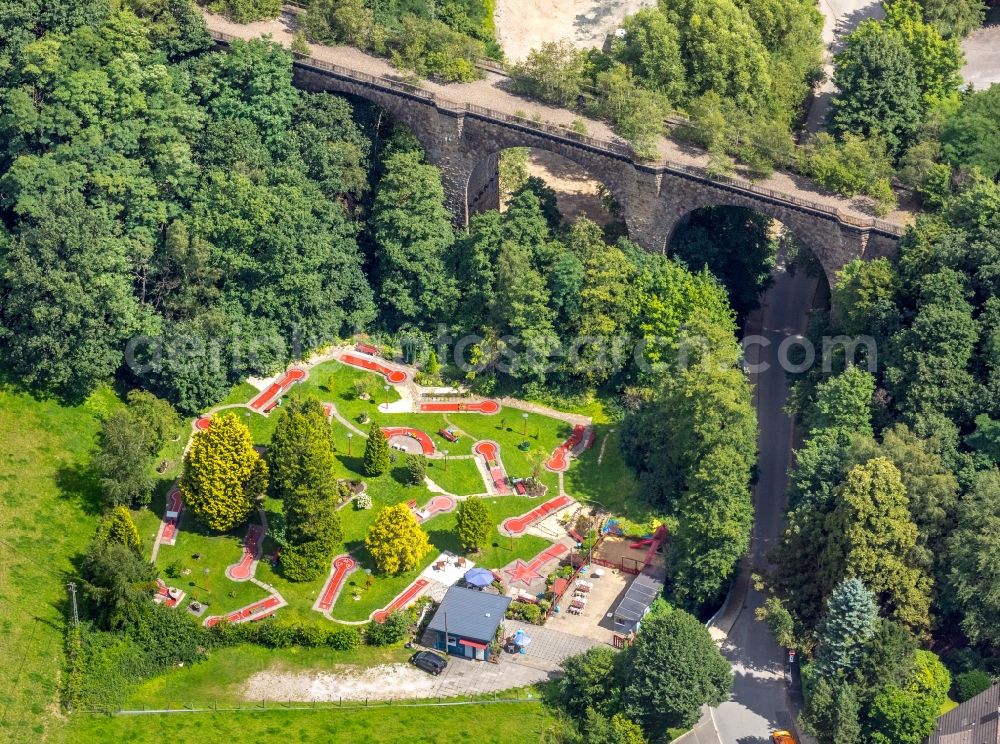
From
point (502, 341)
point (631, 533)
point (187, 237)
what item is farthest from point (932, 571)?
point (187, 237)

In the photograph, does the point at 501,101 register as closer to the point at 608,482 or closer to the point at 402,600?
the point at 608,482

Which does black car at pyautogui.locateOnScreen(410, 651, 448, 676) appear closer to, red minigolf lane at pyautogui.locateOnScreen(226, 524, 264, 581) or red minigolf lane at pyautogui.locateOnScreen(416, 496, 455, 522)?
red minigolf lane at pyautogui.locateOnScreen(416, 496, 455, 522)

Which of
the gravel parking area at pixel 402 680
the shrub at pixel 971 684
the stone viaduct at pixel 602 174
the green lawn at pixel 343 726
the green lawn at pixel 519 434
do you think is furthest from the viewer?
the stone viaduct at pixel 602 174

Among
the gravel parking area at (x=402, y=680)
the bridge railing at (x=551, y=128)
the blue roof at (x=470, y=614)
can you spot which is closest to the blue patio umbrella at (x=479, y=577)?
the blue roof at (x=470, y=614)

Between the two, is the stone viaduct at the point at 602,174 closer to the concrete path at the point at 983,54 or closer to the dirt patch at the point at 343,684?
the concrete path at the point at 983,54

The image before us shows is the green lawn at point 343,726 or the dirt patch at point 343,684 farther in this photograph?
the dirt patch at point 343,684

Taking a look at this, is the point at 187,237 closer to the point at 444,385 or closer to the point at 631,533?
the point at 444,385
